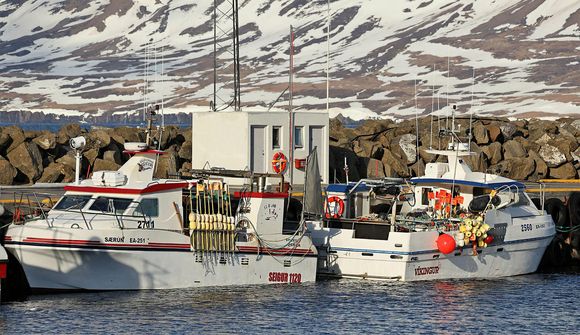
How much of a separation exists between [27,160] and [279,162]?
35.6 ft

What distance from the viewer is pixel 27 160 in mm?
49844

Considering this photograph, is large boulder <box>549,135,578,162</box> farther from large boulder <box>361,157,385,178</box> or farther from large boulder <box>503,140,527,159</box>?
large boulder <box>361,157,385,178</box>

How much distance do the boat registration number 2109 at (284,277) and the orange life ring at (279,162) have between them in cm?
1142

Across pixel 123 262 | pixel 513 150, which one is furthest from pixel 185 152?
pixel 123 262

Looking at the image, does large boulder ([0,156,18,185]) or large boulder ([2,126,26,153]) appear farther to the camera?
large boulder ([2,126,26,153])

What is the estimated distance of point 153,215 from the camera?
31.6 m

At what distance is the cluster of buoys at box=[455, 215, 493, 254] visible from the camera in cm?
3462

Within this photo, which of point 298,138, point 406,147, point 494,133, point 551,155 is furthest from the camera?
point 494,133

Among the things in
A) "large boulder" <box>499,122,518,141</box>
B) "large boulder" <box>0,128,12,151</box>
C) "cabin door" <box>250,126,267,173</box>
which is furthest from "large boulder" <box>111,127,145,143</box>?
"large boulder" <box>499,122,518,141</box>

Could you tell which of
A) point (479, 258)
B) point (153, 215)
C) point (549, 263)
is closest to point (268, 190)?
point (153, 215)

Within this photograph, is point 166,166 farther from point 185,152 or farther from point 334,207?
point 334,207

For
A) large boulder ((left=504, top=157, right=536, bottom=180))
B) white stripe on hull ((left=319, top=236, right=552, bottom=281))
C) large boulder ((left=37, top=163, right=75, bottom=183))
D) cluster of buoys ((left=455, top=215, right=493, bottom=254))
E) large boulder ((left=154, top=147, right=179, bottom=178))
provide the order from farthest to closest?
large boulder ((left=504, top=157, right=536, bottom=180)), large boulder ((left=154, top=147, right=179, bottom=178)), large boulder ((left=37, top=163, right=75, bottom=183)), cluster of buoys ((left=455, top=215, right=493, bottom=254)), white stripe on hull ((left=319, top=236, right=552, bottom=281))

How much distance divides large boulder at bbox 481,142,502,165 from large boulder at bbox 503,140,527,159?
345mm

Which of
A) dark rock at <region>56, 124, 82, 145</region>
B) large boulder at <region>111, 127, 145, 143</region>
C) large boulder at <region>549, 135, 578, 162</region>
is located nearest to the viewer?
dark rock at <region>56, 124, 82, 145</region>
